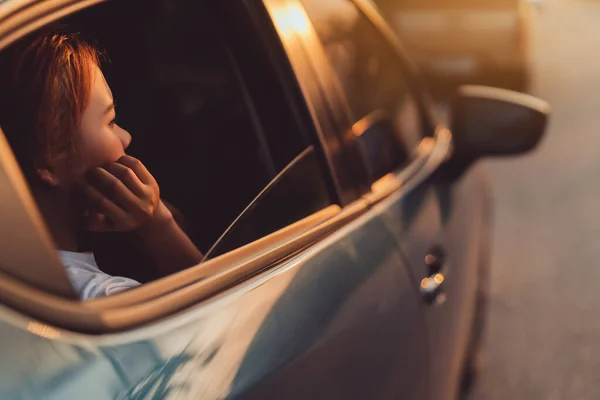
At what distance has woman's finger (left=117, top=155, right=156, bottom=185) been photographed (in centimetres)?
136

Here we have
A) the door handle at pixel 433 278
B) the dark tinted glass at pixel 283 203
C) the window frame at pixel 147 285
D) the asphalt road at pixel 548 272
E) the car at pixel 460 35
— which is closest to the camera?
the window frame at pixel 147 285

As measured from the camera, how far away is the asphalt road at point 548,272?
3867 millimetres

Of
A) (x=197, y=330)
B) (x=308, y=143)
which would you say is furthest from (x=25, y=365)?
(x=308, y=143)

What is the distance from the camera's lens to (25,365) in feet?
3.53

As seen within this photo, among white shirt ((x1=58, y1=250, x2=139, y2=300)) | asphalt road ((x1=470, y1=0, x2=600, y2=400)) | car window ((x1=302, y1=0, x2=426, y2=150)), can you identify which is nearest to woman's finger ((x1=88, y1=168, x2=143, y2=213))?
white shirt ((x1=58, y1=250, x2=139, y2=300))

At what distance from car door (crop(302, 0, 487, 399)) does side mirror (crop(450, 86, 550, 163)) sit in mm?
130

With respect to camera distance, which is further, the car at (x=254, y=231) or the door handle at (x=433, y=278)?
the door handle at (x=433, y=278)

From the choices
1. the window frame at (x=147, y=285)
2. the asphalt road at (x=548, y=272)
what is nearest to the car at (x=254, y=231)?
the window frame at (x=147, y=285)

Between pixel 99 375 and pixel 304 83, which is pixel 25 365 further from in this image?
pixel 304 83

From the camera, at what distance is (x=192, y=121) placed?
155 centimetres

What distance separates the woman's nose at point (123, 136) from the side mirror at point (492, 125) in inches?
60.8

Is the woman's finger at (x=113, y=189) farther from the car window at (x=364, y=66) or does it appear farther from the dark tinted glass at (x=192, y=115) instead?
the car window at (x=364, y=66)

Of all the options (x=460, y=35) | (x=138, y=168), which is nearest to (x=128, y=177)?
(x=138, y=168)

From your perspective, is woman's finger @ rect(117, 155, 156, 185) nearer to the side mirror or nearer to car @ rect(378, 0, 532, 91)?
the side mirror
